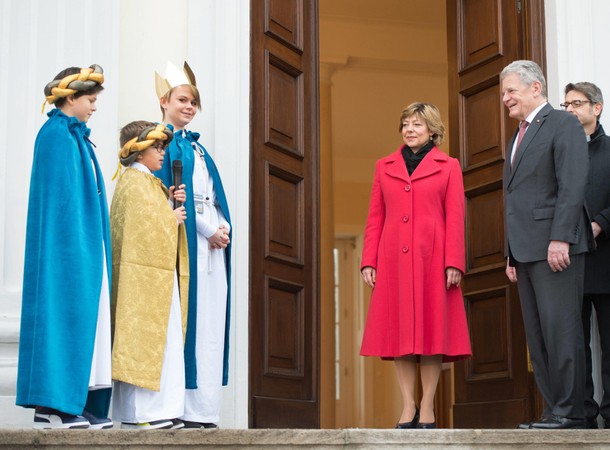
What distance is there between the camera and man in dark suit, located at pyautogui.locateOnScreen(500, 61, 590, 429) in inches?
215

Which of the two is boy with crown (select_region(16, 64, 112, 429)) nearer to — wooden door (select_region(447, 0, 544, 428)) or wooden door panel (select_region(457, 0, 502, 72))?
wooden door (select_region(447, 0, 544, 428))

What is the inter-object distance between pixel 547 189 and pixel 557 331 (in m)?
0.68

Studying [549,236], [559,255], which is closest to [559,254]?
[559,255]

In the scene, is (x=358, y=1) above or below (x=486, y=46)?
above

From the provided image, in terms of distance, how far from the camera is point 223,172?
6723 millimetres

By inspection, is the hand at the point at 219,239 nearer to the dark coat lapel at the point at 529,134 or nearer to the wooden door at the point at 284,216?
the wooden door at the point at 284,216

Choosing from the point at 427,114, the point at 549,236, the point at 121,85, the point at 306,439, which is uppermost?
the point at 121,85

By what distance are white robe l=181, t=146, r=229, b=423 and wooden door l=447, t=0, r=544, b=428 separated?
1.75 metres

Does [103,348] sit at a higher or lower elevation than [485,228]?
lower

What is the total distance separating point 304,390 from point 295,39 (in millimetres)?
2041

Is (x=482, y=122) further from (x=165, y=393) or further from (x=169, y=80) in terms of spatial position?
(x=165, y=393)

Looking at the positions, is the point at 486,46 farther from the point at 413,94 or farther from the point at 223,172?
the point at 413,94

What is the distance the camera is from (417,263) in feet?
20.2

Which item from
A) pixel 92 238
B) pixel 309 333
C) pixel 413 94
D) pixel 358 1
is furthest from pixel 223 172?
pixel 413 94
